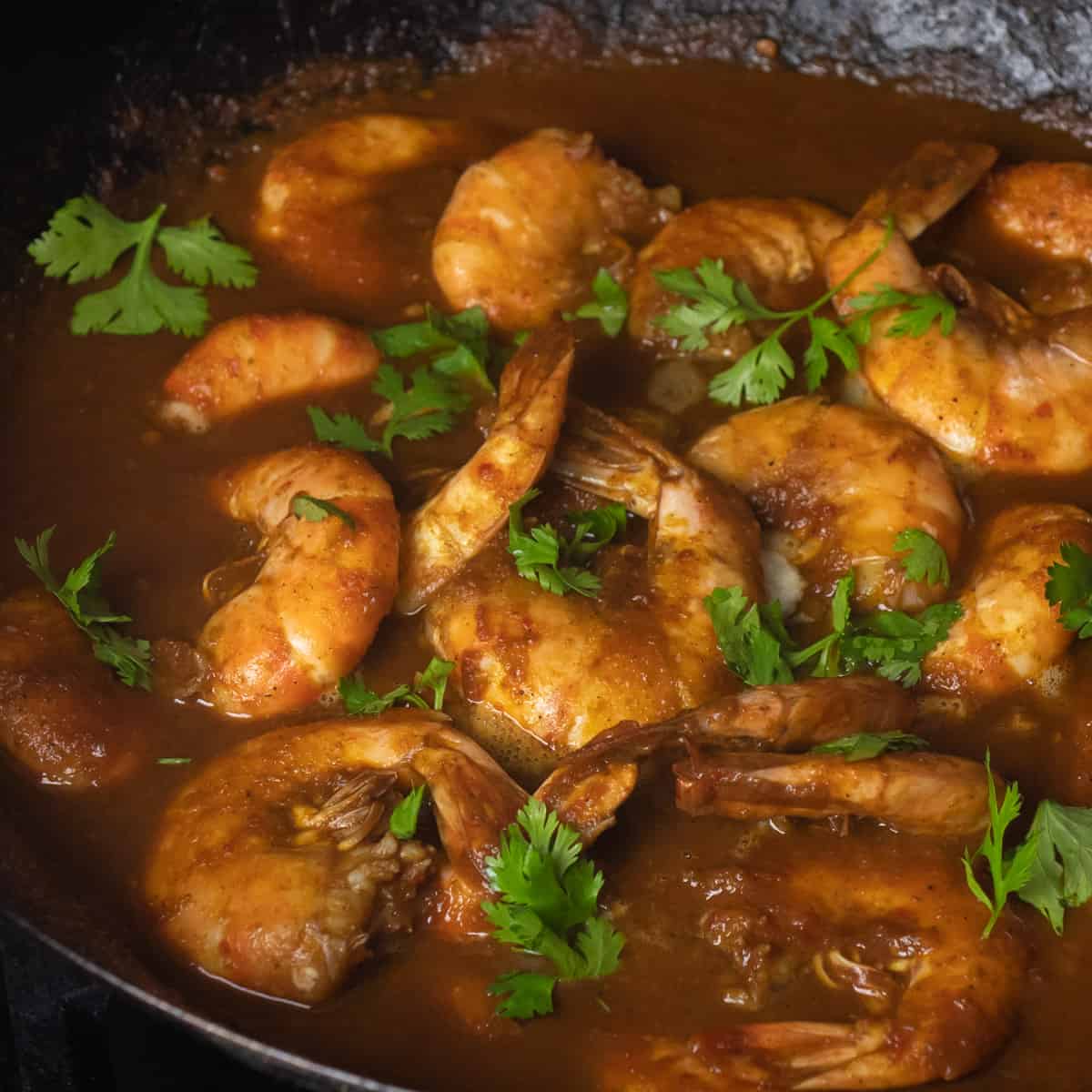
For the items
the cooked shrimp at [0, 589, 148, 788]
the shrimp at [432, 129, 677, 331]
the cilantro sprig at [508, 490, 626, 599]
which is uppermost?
the shrimp at [432, 129, 677, 331]

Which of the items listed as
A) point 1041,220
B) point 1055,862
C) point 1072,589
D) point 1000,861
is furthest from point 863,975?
point 1041,220

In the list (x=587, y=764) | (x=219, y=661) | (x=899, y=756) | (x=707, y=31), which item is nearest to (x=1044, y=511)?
(x=899, y=756)

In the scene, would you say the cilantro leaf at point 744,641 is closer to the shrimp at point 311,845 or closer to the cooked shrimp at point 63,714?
the shrimp at point 311,845

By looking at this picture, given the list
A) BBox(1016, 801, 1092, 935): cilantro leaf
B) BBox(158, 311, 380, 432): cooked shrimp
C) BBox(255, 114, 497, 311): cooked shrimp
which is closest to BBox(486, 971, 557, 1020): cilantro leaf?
BBox(1016, 801, 1092, 935): cilantro leaf

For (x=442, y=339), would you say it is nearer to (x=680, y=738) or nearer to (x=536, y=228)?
(x=536, y=228)

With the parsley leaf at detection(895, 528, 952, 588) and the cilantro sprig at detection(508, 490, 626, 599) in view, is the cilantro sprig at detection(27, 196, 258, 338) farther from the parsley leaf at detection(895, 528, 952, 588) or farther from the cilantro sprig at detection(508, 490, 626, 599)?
the parsley leaf at detection(895, 528, 952, 588)

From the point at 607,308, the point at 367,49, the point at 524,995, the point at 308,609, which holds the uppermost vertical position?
the point at 367,49

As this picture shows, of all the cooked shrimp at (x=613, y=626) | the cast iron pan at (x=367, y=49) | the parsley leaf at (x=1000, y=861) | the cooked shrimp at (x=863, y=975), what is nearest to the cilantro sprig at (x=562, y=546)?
the cooked shrimp at (x=613, y=626)
